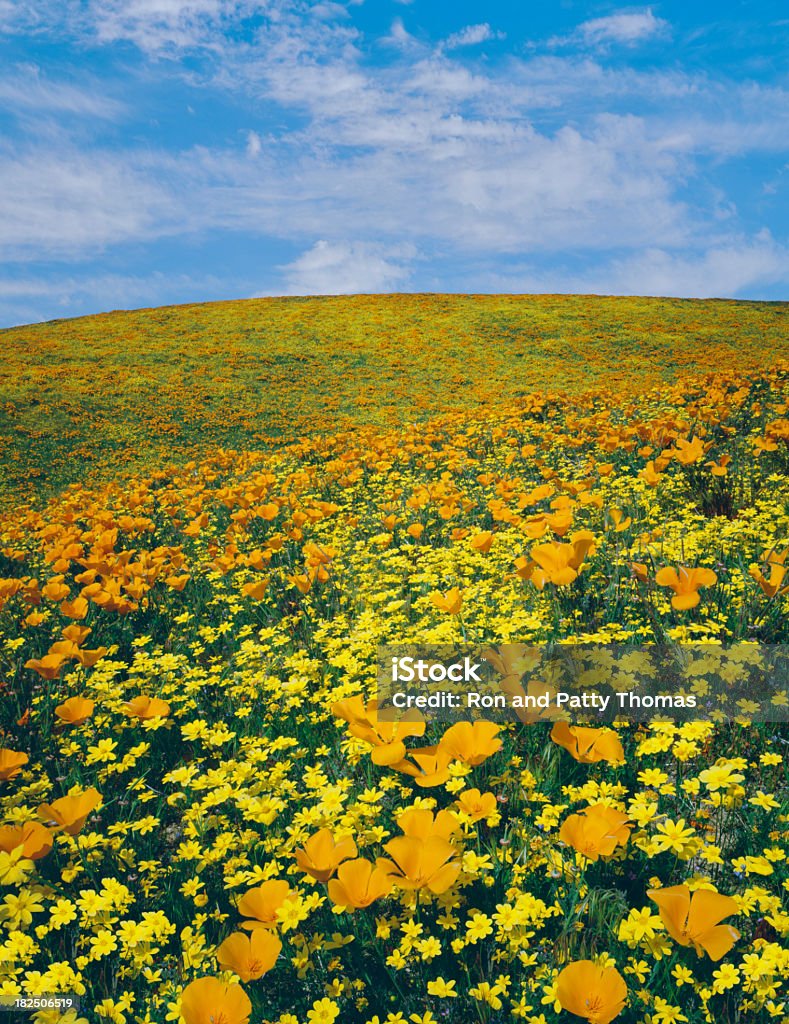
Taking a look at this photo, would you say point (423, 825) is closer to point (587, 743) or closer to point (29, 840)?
point (587, 743)

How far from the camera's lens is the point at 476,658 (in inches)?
124

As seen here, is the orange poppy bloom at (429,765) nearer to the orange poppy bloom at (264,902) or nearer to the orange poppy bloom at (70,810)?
the orange poppy bloom at (264,902)

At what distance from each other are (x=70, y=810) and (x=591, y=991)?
159cm

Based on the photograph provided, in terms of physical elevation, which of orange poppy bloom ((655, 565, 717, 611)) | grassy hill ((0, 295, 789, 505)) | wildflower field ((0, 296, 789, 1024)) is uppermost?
grassy hill ((0, 295, 789, 505))

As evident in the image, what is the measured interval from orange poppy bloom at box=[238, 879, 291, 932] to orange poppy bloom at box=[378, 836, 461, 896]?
33 centimetres

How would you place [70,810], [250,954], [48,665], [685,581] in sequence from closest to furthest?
[250,954], [70,810], [685,581], [48,665]

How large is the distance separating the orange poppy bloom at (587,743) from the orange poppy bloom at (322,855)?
70 centimetres

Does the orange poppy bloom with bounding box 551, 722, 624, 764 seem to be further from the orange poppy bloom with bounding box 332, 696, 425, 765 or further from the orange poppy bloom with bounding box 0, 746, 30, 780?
the orange poppy bloom with bounding box 0, 746, 30, 780

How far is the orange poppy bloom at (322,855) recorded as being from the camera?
1613mm

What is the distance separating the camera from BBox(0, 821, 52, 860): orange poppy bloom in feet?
5.90

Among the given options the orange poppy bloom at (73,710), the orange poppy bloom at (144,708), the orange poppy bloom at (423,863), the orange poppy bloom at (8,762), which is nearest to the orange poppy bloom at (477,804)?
the orange poppy bloom at (423,863)

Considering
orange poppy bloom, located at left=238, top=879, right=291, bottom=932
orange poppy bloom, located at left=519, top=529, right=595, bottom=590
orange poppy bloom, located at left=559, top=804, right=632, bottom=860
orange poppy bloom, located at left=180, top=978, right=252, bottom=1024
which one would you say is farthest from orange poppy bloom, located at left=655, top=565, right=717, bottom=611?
orange poppy bloom, located at left=180, top=978, right=252, bottom=1024

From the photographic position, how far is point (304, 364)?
24.2m

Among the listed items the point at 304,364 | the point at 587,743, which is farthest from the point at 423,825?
the point at 304,364
